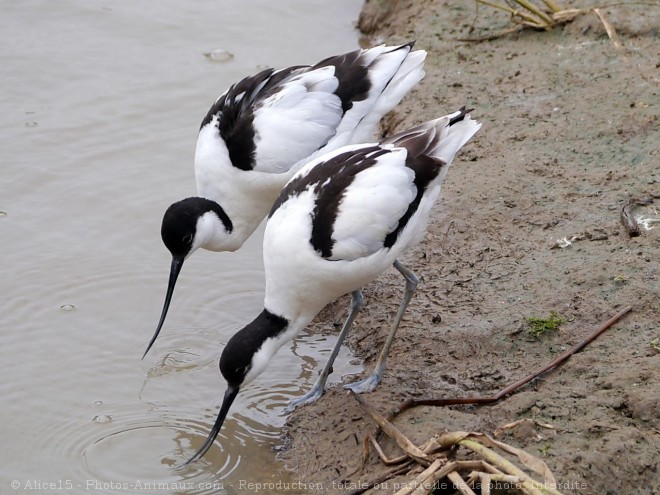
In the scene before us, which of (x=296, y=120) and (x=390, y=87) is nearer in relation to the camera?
(x=296, y=120)

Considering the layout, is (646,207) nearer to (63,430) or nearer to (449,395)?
(449,395)

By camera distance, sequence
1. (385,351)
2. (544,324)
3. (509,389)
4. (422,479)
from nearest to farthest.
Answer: (422,479)
(509,389)
(544,324)
(385,351)

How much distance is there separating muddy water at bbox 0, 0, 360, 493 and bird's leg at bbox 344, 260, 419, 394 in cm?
42

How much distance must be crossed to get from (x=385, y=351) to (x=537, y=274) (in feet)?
2.86

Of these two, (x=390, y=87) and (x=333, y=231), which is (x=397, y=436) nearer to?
(x=333, y=231)

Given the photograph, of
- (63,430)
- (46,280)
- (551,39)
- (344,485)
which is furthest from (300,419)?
(551,39)

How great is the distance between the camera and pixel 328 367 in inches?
185

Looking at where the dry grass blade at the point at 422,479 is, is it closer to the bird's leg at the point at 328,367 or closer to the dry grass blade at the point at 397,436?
the dry grass blade at the point at 397,436

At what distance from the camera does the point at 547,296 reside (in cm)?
457

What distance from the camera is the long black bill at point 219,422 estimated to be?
167 inches

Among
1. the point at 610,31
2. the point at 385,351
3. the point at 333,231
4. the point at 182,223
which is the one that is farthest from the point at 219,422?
the point at 610,31

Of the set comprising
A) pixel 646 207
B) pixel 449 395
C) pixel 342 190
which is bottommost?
pixel 449 395

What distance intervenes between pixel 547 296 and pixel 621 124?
5.10 ft

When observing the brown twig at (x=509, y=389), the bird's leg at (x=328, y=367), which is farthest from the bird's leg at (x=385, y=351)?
the brown twig at (x=509, y=389)
